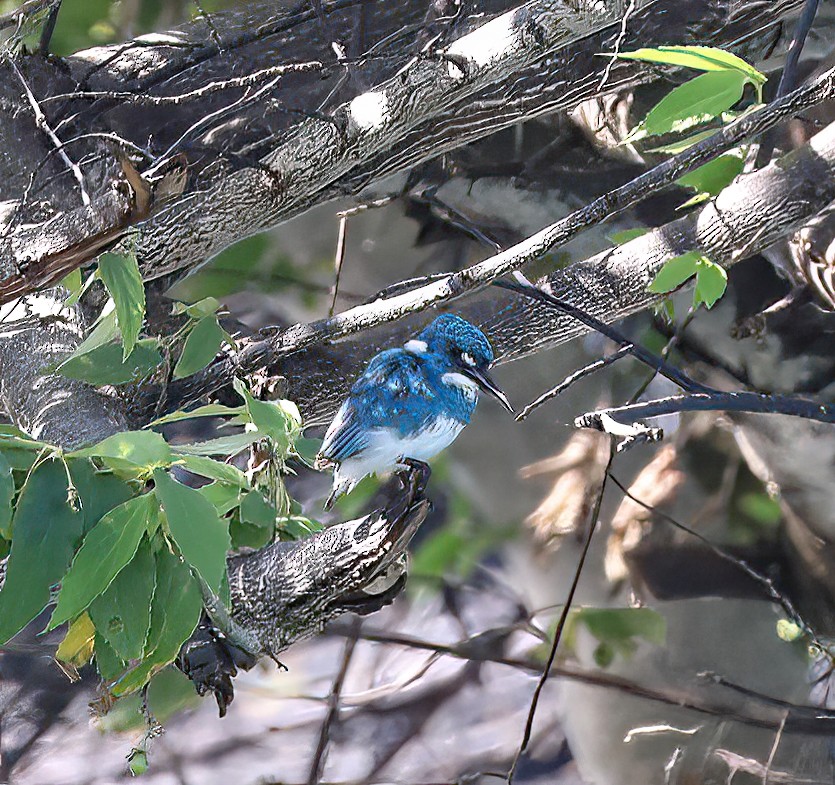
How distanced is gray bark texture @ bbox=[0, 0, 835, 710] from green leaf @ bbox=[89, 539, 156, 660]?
90mm

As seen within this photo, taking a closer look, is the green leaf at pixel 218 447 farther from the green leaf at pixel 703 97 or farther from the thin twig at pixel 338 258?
the thin twig at pixel 338 258

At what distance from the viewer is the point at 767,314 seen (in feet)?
2.27

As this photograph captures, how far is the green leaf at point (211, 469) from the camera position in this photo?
0.30m

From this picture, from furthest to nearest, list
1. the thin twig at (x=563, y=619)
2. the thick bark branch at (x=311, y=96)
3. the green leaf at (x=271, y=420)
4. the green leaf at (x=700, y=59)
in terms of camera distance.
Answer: the thin twig at (x=563, y=619), the thick bark branch at (x=311, y=96), the green leaf at (x=271, y=420), the green leaf at (x=700, y=59)

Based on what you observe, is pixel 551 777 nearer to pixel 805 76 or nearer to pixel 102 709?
pixel 102 709

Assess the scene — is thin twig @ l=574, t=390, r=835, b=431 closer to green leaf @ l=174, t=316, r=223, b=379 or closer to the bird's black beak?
the bird's black beak

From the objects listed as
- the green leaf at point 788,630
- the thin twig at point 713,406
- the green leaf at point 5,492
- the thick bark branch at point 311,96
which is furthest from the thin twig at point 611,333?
the green leaf at point 788,630

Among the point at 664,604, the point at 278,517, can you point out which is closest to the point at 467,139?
the point at 278,517

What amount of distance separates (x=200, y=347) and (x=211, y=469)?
0.45 feet

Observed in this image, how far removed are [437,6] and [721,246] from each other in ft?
0.86

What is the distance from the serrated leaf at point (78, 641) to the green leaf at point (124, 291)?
0.39ft

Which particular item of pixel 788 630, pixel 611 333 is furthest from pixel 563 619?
pixel 611 333

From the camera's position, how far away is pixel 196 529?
0.90ft

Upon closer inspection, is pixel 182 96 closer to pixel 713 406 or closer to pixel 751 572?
pixel 713 406
